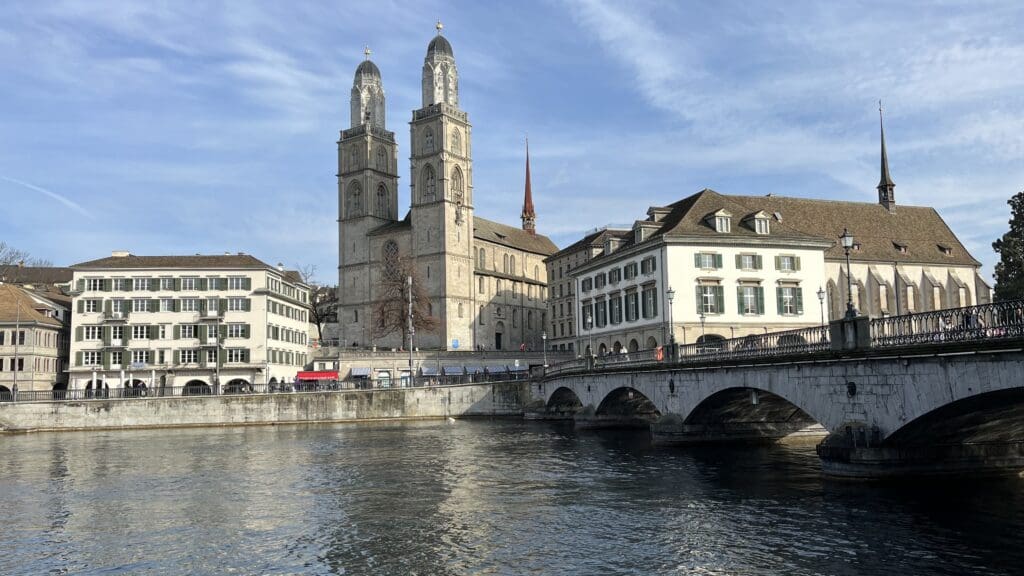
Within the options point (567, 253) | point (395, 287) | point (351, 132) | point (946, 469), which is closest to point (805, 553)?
point (946, 469)

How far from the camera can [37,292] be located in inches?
3356

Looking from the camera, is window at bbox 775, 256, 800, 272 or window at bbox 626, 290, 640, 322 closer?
window at bbox 775, 256, 800, 272

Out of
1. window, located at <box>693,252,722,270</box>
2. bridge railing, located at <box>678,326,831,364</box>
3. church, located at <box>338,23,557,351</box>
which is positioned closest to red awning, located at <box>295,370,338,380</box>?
Result: church, located at <box>338,23,557,351</box>

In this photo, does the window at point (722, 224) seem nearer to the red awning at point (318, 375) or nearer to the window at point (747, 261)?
the window at point (747, 261)

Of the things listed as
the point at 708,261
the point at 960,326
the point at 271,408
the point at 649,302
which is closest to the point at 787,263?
the point at 708,261

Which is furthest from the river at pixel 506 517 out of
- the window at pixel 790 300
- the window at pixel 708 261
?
the window at pixel 790 300

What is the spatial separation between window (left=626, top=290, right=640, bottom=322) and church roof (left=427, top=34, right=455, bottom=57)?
57.4 metres

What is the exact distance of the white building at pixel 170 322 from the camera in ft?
259

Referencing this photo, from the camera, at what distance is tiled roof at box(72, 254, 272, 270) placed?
7969cm

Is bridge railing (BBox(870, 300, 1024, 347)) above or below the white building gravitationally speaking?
below

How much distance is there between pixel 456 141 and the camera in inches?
4353

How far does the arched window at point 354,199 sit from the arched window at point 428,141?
36.3 feet

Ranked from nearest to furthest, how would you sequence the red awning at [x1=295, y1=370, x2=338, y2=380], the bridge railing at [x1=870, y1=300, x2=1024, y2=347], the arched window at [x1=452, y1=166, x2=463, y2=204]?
1. the bridge railing at [x1=870, y1=300, x2=1024, y2=347]
2. the red awning at [x1=295, y1=370, x2=338, y2=380]
3. the arched window at [x1=452, y1=166, x2=463, y2=204]

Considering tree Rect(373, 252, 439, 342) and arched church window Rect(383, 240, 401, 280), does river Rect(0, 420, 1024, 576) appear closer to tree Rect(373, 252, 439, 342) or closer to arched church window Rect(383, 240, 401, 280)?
tree Rect(373, 252, 439, 342)
